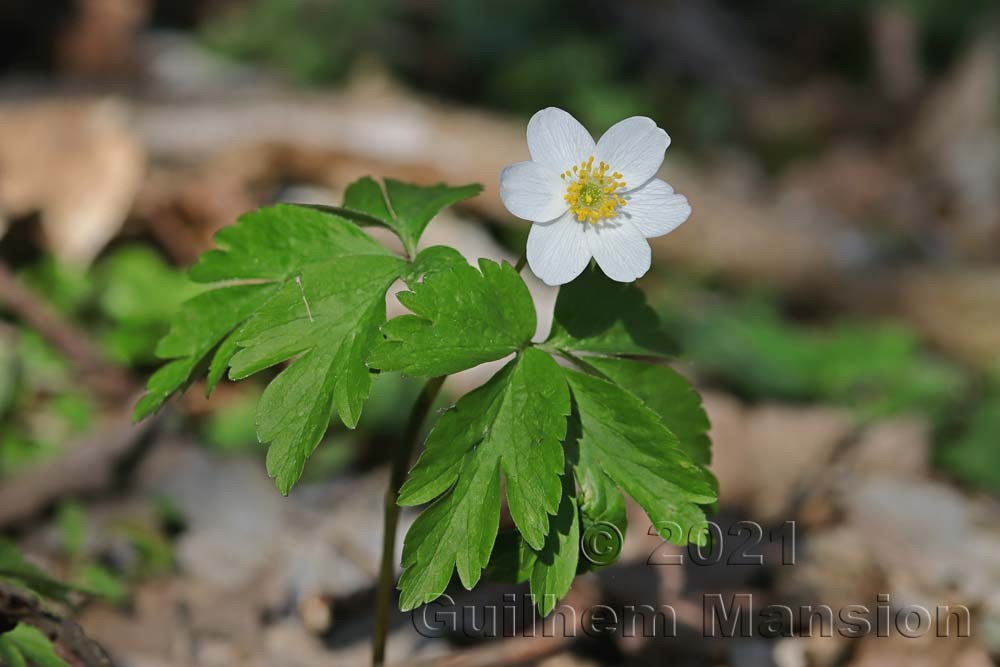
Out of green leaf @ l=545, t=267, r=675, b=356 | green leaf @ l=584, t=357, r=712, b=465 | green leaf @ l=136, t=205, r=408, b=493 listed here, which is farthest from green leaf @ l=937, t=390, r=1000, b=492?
green leaf @ l=136, t=205, r=408, b=493

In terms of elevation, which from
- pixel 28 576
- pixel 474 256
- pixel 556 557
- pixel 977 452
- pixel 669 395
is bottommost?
pixel 28 576

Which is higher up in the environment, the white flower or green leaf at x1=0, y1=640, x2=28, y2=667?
the white flower

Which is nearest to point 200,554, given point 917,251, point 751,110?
point 917,251

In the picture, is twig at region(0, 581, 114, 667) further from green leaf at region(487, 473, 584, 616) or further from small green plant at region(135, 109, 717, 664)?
green leaf at region(487, 473, 584, 616)

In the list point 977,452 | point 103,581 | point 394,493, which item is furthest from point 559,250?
point 977,452

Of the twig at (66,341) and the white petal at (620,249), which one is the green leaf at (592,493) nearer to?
the white petal at (620,249)

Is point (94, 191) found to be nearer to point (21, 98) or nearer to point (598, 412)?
point (21, 98)

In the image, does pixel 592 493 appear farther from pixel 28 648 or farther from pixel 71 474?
pixel 71 474

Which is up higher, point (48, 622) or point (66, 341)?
point (66, 341)
